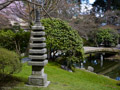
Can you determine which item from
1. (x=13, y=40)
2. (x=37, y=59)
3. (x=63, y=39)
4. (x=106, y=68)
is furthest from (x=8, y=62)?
(x=106, y=68)

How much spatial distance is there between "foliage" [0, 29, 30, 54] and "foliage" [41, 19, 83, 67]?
7.79ft

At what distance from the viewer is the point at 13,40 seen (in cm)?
1293

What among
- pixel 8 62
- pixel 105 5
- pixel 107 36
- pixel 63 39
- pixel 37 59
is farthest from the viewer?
pixel 105 5

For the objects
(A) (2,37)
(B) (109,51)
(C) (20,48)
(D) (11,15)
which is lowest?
(B) (109,51)

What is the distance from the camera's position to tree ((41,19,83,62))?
11.3 metres

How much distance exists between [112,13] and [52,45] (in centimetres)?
1803

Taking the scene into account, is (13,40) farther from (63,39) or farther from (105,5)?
(105,5)

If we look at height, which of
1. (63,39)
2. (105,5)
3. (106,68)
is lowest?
(106,68)

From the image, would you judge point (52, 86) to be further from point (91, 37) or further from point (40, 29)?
point (91, 37)

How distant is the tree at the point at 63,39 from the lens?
11.3 m

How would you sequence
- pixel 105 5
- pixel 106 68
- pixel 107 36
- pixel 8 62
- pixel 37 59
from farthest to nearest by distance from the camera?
pixel 105 5 < pixel 107 36 < pixel 106 68 < pixel 37 59 < pixel 8 62

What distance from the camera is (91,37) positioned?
2648 cm

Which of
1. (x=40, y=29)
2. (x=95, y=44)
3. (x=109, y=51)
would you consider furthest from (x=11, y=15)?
(x=95, y=44)

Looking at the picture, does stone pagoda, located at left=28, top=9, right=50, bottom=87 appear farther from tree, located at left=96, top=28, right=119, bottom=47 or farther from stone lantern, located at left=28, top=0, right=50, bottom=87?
tree, located at left=96, top=28, right=119, bottom=47
